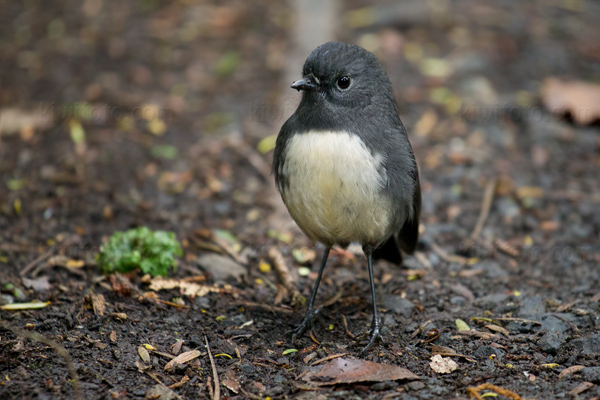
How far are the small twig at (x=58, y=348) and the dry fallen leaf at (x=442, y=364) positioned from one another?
189cm

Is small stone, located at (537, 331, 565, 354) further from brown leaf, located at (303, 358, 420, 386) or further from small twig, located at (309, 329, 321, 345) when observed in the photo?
small twig, located at (309, 329, 321, 345)

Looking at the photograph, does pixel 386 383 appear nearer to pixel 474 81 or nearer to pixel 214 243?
pixel 214 243

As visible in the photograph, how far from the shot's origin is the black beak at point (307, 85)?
391cm

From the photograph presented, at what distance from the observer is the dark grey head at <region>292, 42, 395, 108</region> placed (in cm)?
394

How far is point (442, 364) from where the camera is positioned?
3629 millimetres

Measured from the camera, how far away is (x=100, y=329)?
3.79 metres

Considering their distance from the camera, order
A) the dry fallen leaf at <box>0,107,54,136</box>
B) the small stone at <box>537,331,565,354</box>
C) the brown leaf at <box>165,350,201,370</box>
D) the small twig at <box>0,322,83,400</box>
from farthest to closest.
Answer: the dry fallen leaf at <box>0,107,54,136</box> < the small stone at <box>537,331,565,354</box> < the brown leaf at <box>165,350,201,370</box> < the small twig at <box>0,322,83,400</box>

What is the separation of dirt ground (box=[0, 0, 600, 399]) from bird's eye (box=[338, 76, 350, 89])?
1.56 meters

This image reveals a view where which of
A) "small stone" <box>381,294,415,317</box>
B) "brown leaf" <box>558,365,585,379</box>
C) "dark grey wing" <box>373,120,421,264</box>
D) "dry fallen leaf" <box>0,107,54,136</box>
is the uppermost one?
"dark grey wing" <box>373,120,421,264</box>

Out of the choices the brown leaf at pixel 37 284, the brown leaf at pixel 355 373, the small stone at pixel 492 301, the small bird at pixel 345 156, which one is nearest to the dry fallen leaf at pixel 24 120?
the brown leaf at pixel 37 284

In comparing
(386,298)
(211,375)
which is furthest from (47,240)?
(386,298)

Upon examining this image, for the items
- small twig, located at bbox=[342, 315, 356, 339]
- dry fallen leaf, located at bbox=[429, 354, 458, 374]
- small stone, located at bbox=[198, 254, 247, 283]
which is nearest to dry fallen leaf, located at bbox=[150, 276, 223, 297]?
small stone, located at bbox=[198, 254, 247, 283]

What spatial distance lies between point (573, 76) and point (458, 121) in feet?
5.46

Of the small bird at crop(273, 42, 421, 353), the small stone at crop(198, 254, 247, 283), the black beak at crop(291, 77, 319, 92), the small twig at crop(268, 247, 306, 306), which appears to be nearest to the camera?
the small bird at crop(273, 42, 421, 353)
